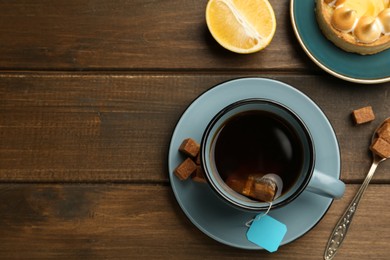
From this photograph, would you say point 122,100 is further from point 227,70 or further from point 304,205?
point 304,205

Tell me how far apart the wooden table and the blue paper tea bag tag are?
0.11 meters

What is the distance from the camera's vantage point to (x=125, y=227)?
956 mm

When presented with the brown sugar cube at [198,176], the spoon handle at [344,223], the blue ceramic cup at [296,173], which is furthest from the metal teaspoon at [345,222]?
the brown sugar cube at [198,176]

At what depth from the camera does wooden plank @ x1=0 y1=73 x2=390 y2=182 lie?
3.16 feet

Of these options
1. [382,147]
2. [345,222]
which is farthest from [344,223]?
[382,147]

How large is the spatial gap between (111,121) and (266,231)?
0.35m

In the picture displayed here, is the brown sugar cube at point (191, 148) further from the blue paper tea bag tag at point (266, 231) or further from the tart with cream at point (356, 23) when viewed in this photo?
the tart with cream at point (356, 23)

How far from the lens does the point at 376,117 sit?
3.16ft

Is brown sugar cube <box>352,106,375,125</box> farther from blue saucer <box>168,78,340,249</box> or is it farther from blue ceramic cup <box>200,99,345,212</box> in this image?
blue ceramic cup <box>200,99,345,212</box>

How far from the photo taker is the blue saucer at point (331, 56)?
3.08 ft

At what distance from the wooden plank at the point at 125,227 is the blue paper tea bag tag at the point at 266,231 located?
0.34 ft

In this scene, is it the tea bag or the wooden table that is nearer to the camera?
the tea bag

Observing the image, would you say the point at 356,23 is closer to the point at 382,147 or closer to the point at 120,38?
the point at 382,147

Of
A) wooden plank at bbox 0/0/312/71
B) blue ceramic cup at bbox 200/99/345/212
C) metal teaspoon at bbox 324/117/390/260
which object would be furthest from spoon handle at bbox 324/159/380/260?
wooden plank at bbox 0/0/312/71
